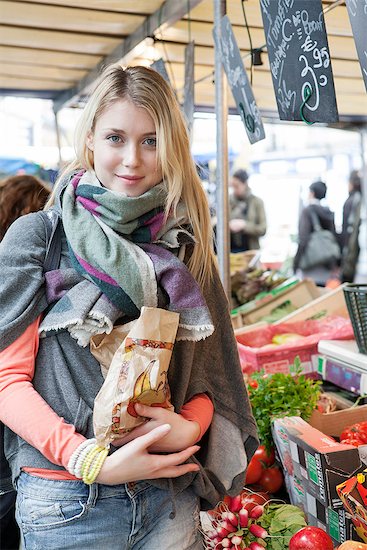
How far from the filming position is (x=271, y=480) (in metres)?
2.43

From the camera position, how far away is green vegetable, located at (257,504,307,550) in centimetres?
198

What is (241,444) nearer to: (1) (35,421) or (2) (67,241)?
(1) (35,421)

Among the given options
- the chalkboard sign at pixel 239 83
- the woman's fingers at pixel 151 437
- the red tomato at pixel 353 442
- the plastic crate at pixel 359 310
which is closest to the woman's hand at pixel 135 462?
the woman's fingers at pixel 151 437

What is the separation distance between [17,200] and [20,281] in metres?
1.95

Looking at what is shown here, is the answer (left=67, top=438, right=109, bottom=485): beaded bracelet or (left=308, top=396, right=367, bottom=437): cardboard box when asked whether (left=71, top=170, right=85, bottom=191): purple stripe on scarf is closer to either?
(left=67, top=438, right=109, bottom=485): beaded bracelet

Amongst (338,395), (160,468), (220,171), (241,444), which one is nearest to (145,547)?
(160,468)

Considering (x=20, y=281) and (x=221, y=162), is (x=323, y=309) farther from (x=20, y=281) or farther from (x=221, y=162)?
(x=20, y=281)

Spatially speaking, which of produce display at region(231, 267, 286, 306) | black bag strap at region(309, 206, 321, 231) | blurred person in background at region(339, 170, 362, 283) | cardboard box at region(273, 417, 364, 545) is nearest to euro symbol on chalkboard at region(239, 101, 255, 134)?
cardboard box at region(273, 417, 364, 545)

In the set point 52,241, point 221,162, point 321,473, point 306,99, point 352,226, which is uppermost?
point 306,99

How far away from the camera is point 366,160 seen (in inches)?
307

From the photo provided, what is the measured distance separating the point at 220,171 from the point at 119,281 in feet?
4.85

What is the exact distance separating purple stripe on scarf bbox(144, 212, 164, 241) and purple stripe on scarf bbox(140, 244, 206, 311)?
0.05 meters

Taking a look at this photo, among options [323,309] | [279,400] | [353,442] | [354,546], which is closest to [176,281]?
[354,546]

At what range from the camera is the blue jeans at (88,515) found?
1429 millimetres
